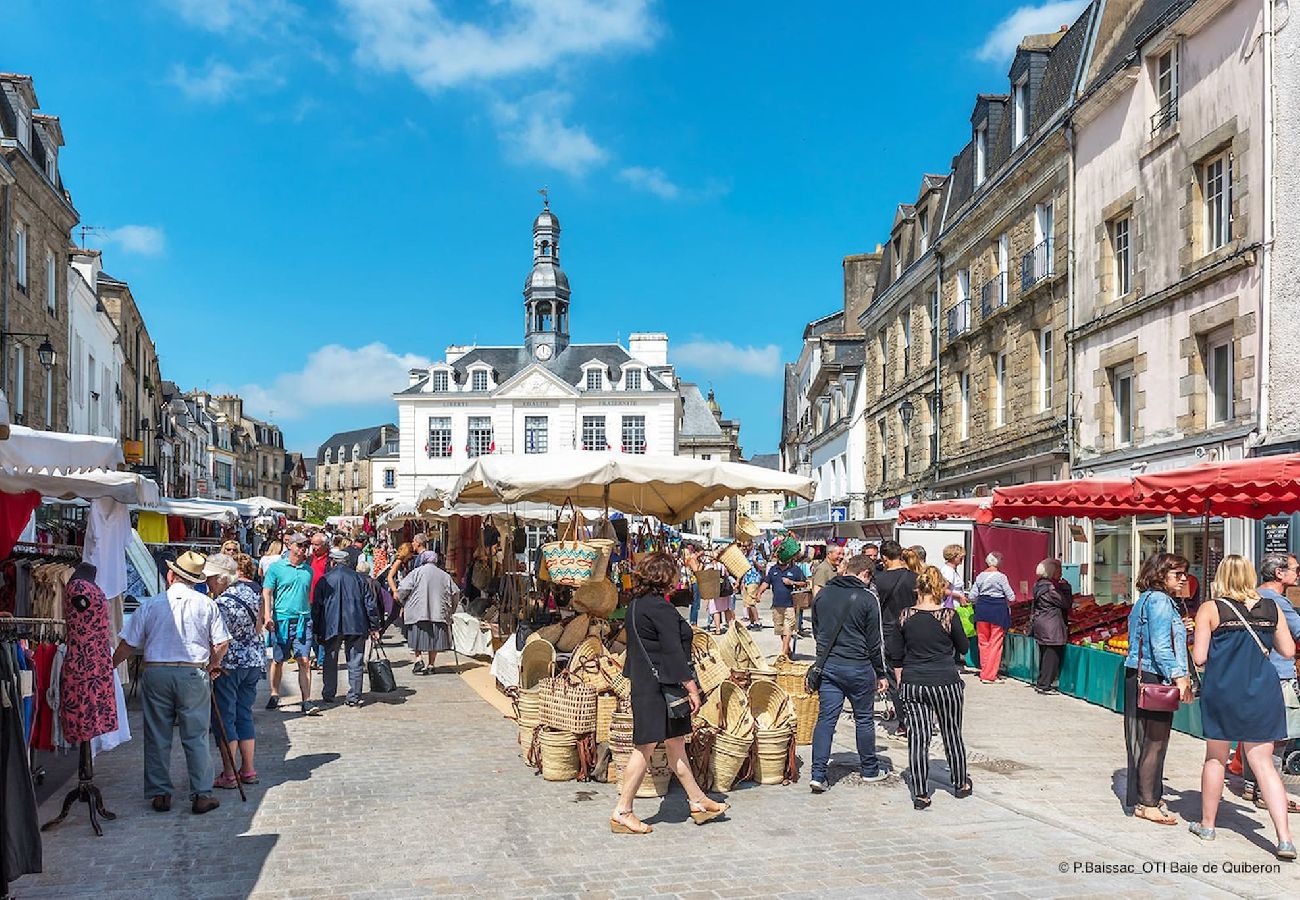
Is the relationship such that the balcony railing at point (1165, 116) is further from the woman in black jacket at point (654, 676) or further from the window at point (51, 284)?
the window at point (51, 284)

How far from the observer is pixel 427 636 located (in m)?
12.6

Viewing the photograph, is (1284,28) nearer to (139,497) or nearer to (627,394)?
(139,497)

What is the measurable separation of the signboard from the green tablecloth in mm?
2767

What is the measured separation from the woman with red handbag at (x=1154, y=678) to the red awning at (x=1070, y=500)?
361 cm

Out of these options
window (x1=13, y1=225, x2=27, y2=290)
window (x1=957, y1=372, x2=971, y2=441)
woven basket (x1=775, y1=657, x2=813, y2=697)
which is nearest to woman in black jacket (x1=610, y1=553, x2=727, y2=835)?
woven basket (x1=775, y1=657, x2=813, y2=697)

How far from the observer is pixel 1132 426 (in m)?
16.2

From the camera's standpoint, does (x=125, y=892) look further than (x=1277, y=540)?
No

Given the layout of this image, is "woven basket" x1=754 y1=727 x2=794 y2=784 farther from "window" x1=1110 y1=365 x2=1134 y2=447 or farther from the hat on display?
"window" x1=1110 y1=365 x2=1134 y2=447

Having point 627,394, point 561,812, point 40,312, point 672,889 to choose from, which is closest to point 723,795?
point 561,812

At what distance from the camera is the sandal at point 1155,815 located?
6.26 m

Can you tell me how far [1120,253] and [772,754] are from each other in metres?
12.5

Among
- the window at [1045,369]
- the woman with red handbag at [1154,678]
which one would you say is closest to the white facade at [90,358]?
the window at [1045,369]

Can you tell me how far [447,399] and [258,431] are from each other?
49.7 m

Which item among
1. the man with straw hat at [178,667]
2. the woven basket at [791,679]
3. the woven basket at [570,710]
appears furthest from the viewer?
the woven basket at [791,679]
